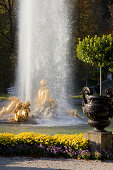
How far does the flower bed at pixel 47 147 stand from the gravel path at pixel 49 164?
0.85 feet

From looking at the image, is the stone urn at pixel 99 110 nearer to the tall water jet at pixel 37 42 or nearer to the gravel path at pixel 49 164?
the gravel path at pixel 49 164

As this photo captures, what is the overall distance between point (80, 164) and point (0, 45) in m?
28.6

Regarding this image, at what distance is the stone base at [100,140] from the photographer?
647 centimetres

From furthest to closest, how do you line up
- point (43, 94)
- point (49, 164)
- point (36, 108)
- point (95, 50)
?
point (43, 94)
point (36, 108)
point (95, 50)
point (49, 164)

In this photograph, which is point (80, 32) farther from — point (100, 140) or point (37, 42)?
point (100, 140)

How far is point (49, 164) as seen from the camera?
588 centimetres

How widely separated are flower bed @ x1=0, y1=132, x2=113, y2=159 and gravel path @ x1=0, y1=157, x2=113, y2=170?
0.26 m

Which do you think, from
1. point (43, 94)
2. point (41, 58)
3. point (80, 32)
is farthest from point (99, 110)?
point (80, 32)

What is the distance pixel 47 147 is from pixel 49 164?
870mm

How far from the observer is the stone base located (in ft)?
21.2

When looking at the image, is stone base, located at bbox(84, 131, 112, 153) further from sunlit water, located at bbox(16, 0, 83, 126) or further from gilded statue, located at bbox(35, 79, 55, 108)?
gilded statue, located at bbox(35, 79, 55, 108)

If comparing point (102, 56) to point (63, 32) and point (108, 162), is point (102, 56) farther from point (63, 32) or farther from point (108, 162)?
point (63, 32)

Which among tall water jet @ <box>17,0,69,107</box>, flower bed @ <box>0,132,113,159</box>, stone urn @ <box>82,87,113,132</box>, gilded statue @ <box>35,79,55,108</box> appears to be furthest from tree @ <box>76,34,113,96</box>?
tall water jet @ <box>17,0,69,107</box>

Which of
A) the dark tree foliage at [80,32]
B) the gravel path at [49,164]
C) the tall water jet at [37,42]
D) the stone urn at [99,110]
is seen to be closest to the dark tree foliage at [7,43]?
the dark tree foliage at [80,32]
